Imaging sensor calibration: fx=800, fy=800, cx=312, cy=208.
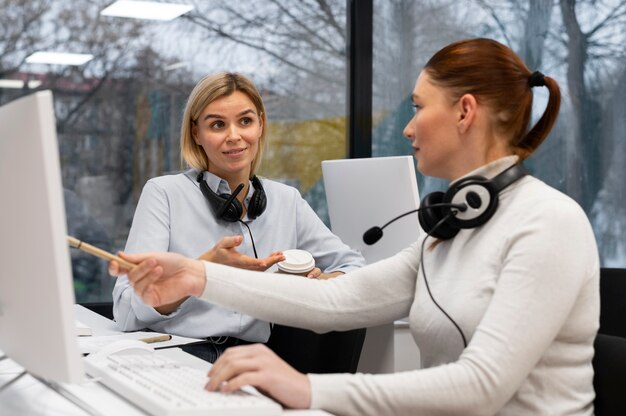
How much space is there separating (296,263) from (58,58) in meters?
1.96

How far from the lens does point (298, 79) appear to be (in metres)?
3.96

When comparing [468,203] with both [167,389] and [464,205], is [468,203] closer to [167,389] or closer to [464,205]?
[464,205]

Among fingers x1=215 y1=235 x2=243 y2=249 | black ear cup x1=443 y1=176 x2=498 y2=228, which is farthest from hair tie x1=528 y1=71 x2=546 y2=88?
fingers x1=215 y1=235 x2=243 y2=249

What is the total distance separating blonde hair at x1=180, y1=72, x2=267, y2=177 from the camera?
2.28 meters

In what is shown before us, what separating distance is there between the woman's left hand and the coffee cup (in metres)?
0.87

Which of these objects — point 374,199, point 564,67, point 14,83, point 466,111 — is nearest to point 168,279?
point 466,111

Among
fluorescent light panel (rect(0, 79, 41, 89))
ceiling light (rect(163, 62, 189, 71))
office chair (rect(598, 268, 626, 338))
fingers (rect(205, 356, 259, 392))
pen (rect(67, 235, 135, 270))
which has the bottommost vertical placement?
office chair (rect(598, 268, 626, 338))

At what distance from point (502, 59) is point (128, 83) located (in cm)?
250

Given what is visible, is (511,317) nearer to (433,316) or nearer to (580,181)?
(433,316)

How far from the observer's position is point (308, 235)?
241 centimetres

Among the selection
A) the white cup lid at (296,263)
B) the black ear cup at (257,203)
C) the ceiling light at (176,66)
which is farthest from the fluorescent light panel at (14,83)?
the white cup lid at (296,263)

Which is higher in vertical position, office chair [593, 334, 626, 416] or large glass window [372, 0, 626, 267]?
large glass window [372, 0, 626, 267]

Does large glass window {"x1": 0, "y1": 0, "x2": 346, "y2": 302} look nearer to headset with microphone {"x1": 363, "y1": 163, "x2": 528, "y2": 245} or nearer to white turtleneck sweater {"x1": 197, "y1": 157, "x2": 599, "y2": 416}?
white turtleneck sweater {"x1": 197, "y1": 157, "x2": 599, "y2": 416}

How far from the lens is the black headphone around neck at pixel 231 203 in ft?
7.17
